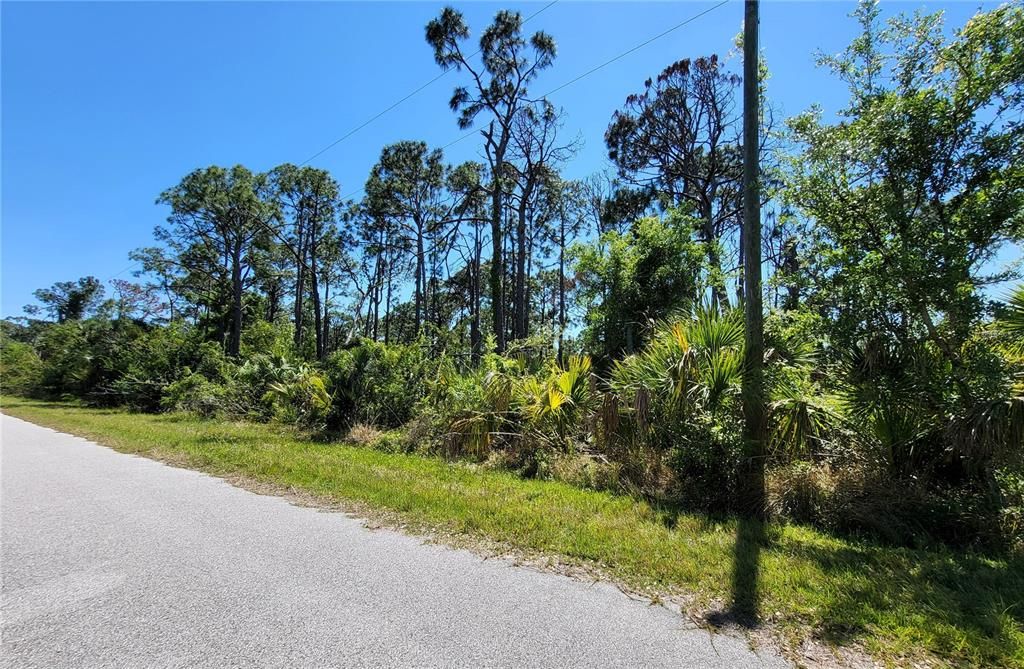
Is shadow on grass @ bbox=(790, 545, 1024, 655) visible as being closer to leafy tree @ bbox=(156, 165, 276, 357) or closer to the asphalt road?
the asphalt road

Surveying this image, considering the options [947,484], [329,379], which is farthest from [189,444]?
[947,484]

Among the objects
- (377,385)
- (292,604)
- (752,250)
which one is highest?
(752,250)

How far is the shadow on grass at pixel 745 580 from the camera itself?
342 centimetres

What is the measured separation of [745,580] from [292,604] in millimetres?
3428

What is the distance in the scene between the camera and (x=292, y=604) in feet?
11.7

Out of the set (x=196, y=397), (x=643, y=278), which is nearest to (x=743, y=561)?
(x=643, y=278)

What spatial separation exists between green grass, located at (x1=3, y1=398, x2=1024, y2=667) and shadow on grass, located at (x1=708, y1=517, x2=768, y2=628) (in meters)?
0.01

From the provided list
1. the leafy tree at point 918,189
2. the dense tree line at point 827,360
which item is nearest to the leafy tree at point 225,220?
the dense tree line at point 827,360

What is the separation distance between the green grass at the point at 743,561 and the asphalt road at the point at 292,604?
55 centimetres

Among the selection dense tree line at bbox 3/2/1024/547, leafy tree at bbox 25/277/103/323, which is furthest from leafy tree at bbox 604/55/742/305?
leafy tree at bbox 25/277/103/323

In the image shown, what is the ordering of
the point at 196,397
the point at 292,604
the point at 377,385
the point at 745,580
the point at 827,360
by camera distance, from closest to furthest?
the point at 292,604 → the point at 745,580 → the point at 827,360 → the point at 377,385 → the point at 196,397

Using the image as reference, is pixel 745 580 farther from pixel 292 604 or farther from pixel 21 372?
pixel 21 372

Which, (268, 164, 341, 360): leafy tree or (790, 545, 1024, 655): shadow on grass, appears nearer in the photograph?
(790, 545, 1024, 655): shadow on grass

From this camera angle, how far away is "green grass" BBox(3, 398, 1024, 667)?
319 centimetres
